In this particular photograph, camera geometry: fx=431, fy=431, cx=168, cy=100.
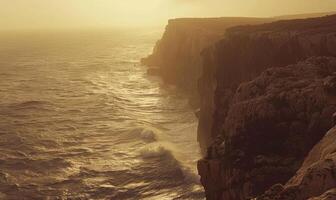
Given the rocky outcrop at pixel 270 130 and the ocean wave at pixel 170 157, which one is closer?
the rocky outcrop at pixel 270 130

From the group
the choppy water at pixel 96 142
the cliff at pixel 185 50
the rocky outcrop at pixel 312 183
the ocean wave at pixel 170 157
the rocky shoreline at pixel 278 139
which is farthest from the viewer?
the cliff at pixel 185 50

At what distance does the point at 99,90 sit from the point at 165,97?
1453 centimetres

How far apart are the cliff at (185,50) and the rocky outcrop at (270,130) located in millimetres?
38714

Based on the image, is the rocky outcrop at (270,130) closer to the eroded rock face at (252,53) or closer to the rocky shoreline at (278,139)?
the rocky shoreline at (278,139)

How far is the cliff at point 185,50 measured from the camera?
6865 cm

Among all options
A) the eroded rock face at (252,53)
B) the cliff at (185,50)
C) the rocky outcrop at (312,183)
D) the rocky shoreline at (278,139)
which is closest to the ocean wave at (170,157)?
the eroded rock face at (252,53)

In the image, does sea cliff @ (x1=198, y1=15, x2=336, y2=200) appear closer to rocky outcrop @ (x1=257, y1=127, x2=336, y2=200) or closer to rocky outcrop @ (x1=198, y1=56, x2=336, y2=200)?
rocky outcrop @ (x1=198, y1=56, x2=336, y2=200)

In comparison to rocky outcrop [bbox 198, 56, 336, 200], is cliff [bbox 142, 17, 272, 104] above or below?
above

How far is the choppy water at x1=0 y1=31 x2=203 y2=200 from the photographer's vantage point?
3391 cm

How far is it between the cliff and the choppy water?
319 cm

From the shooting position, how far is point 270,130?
18344 mm

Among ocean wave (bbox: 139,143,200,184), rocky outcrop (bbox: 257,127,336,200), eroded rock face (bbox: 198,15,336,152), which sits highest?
eroded rock face (bbox: 198,15,336,152)

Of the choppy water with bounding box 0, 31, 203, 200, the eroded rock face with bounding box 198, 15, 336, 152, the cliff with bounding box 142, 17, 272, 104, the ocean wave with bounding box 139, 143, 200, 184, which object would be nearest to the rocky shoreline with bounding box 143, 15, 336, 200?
the eroded rock face with bounding box 198, 15, 336, 152

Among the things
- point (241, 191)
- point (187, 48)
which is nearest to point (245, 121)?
point (241, 191)
